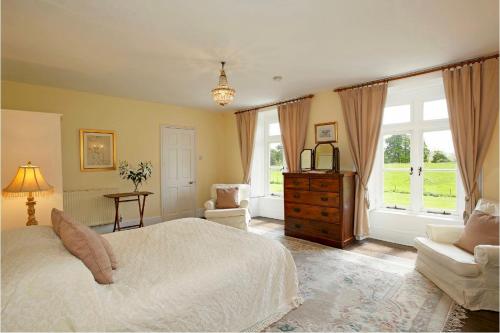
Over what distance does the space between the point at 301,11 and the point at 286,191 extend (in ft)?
9.98

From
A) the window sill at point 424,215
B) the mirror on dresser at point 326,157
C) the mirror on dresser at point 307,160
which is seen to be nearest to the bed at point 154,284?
the mirror on dresser at point 326,157

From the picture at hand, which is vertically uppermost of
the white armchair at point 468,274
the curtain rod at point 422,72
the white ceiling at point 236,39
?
the white ceiling at point 236,39

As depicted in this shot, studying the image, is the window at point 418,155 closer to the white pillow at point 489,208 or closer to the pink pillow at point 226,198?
the white pillow at point 489,208

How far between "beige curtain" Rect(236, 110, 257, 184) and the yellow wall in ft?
2.47

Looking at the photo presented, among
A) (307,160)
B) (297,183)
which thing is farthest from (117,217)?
(307,160)

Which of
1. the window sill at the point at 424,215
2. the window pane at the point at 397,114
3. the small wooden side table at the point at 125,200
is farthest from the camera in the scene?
the small wooden side table at the point at 125,200

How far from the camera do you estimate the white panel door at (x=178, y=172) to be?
573 centimetres

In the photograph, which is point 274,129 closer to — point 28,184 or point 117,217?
point 117,217

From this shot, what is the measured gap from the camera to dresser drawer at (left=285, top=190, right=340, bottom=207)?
4.00m

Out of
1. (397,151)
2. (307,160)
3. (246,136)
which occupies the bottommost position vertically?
(307,160)

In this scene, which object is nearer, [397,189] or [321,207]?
[321,207]

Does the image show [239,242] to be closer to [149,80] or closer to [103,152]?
[149,80]

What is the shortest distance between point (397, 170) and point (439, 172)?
0.57 metres

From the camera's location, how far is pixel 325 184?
4.09 meters
